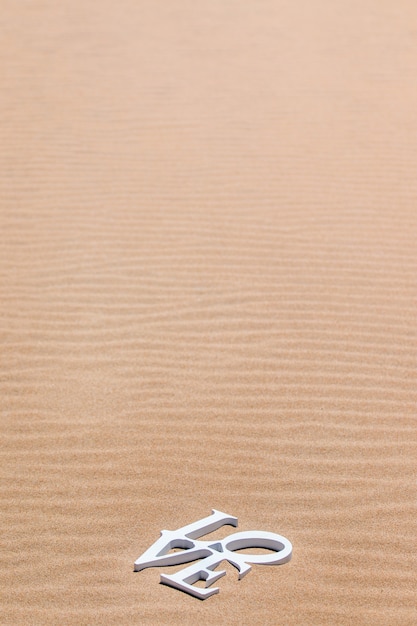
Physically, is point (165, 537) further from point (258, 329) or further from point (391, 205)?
point (391, 205)

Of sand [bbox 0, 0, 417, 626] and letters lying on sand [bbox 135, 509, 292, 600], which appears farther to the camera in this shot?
sand [bbox 0, 0, 417, 626]

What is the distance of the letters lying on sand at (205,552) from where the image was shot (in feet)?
12.6

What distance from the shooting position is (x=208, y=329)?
596cm

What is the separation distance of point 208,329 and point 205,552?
2.19 meters

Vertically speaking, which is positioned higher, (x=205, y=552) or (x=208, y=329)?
(x=208, y=329)

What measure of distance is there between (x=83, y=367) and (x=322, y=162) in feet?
13.0

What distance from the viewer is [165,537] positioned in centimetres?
405

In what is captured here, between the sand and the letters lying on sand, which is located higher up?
the sand

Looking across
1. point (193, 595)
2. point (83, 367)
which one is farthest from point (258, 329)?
point (193, 595)

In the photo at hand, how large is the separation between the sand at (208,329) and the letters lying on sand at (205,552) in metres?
0.05

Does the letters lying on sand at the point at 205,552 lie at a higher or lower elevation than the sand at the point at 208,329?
lower

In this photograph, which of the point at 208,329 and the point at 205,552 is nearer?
the point at 205,552

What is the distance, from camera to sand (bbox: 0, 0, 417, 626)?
13.0ft

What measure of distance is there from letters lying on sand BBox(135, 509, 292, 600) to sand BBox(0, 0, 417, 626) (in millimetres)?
51
